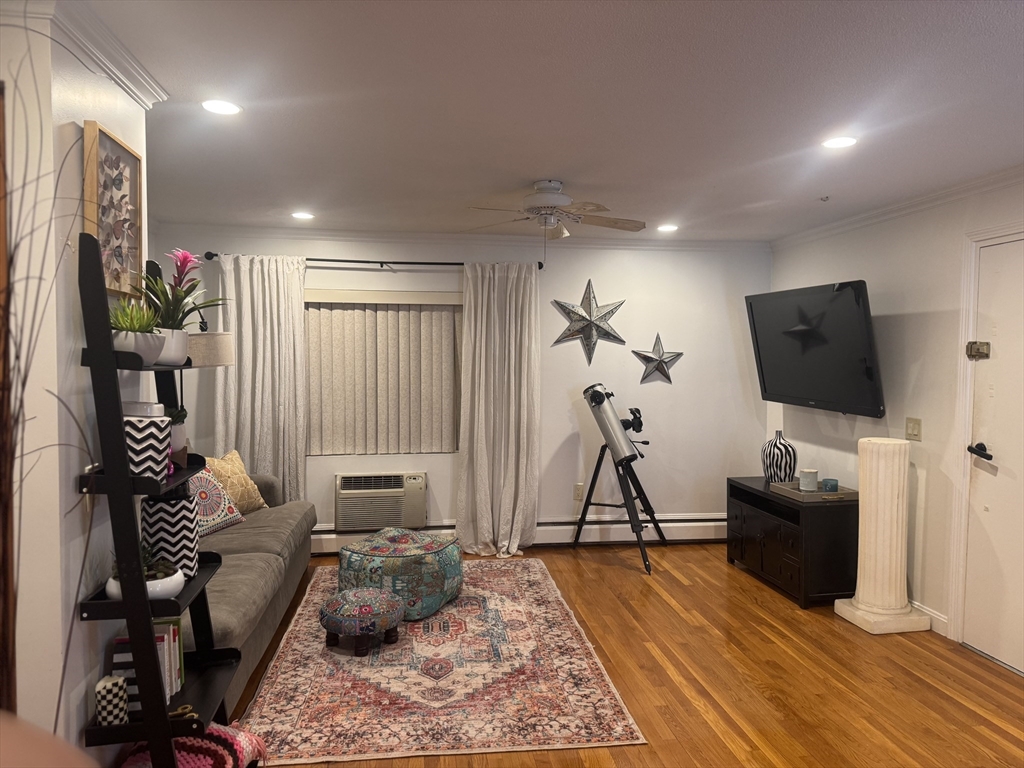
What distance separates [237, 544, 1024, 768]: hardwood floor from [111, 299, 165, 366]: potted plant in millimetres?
1628

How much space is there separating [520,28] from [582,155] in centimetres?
125

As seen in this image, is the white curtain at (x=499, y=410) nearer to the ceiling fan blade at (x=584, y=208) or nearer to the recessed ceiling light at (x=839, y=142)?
the ceiling fan blade at (x=584, y=208)

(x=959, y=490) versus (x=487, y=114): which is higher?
(x=487, y=114)

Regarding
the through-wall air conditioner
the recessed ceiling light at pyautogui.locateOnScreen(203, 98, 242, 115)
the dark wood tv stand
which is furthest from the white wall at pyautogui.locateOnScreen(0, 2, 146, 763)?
the dark wood tv stand

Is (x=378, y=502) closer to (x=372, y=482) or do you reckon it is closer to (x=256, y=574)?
(x=372, y=482)

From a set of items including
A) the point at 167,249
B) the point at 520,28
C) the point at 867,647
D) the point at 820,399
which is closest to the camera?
the point at 520,28

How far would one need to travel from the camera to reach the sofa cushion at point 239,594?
2.59m

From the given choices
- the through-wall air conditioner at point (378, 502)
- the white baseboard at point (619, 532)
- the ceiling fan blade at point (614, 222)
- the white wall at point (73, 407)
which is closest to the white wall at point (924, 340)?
the white baseboard at point (619, 532)

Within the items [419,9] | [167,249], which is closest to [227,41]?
[419,9]

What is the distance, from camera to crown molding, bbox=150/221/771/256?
495cm

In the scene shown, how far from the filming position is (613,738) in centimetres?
264

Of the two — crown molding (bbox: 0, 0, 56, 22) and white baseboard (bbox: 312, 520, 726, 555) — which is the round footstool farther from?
crown molding (bbox: 0, 0, 56, 22)

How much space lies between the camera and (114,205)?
1997mm

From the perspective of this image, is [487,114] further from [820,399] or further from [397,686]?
[820,399]
